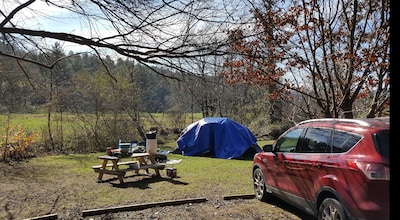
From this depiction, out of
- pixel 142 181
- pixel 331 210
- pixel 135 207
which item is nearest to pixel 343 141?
pixel 331 210

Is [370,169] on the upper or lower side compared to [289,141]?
lower

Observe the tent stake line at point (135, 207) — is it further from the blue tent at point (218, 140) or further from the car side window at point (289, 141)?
the blue tent at point (218, 140)

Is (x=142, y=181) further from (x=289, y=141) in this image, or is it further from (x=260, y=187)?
(x=289, y=141)

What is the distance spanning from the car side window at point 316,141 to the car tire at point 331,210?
64cm

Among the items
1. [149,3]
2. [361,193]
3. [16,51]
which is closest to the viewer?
[361,193]

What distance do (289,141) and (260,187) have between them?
128 cm

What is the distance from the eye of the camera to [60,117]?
48.6ft

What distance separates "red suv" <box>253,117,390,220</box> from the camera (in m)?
3.23

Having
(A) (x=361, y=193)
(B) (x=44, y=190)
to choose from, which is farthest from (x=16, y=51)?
(A) (x=361, y=193)

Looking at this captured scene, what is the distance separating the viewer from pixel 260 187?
6.07 m

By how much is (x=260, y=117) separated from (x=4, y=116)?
536 inches

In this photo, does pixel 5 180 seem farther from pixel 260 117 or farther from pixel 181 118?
pixel 260 117

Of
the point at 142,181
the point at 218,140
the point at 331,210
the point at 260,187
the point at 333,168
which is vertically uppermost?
the point at 333,168

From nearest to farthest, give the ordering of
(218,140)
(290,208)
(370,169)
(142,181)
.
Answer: (370,169) < (290,208) < (142,181) < (218,140)
